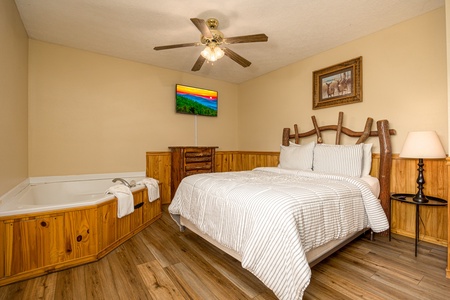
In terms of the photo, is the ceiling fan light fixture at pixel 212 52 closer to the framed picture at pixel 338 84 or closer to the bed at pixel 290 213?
the bed at pixel 290 213

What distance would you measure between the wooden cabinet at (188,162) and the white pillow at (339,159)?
1.86 metres

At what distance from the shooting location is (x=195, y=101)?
166 inches

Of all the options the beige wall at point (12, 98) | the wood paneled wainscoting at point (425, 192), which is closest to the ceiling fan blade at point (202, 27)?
the beige wall at point (12, 98)

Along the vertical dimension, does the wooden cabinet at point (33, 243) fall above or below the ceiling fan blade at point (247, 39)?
below

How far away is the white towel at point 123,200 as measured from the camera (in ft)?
7.42

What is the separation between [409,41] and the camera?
7.95ft

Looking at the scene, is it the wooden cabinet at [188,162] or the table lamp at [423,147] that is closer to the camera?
the table lamp at [423,147]

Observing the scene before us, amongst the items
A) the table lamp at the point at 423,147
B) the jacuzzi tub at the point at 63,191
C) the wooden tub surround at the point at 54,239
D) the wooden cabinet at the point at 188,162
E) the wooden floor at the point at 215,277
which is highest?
the table lamp at the point at 423,147

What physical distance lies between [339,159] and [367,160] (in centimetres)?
31

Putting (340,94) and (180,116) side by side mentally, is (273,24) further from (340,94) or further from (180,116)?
(180,116)

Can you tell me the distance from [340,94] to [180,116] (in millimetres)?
2760

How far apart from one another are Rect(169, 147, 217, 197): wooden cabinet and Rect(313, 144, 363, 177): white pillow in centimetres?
186

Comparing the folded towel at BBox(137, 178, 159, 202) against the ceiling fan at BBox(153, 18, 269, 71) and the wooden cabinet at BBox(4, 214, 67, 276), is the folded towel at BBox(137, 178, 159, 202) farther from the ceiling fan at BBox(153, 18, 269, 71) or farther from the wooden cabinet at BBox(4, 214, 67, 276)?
the ceiling fan at BBox(153, 18, 269, 71)

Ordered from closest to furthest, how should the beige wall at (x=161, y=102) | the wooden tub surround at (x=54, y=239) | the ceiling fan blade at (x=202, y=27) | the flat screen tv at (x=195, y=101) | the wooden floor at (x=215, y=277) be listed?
1. the wooden floor at (x=215, y=277)
2. the wooden tub surround at (x=54, y=239)
3. the ceiling fan blade at (x=202, y=27)
4. the beige wall at (x=161, y=102)
5. the flat screen tv at (x=195, y=101)
